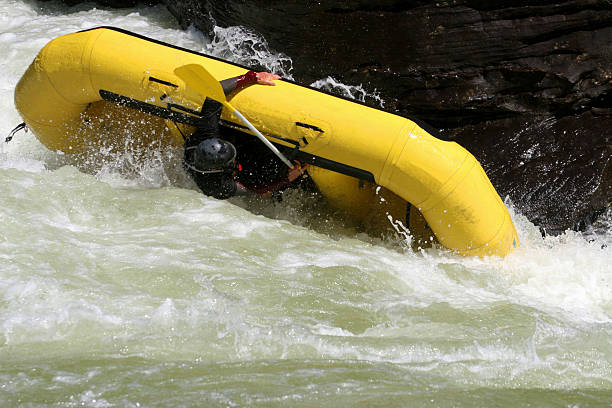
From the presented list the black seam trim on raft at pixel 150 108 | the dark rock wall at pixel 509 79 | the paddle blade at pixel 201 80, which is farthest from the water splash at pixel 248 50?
the paddle blade at pixel 201 80

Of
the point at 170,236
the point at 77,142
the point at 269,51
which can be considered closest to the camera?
the point at 170,236

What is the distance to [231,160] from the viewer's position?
4352 mm

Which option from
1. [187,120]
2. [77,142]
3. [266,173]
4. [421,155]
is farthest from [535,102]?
[77,142]

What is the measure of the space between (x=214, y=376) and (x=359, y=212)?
2497 mm

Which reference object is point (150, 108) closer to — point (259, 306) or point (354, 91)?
point (354, 91)

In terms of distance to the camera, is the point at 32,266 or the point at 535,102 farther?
the point at 535,102

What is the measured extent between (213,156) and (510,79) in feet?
8.01

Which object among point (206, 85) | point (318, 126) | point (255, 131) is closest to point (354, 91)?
point (318, 126)

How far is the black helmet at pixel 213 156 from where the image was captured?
4270 millimetres

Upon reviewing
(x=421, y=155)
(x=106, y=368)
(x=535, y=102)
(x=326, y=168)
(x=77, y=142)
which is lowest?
(x=77, y=142)

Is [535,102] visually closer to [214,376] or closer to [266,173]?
[266,173]

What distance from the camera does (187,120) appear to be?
4.50 metres

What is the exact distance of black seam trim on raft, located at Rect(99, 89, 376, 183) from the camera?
4309mm

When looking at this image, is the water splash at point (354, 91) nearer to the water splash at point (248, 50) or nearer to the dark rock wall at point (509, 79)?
the dark rock wall at point (509, 79)
